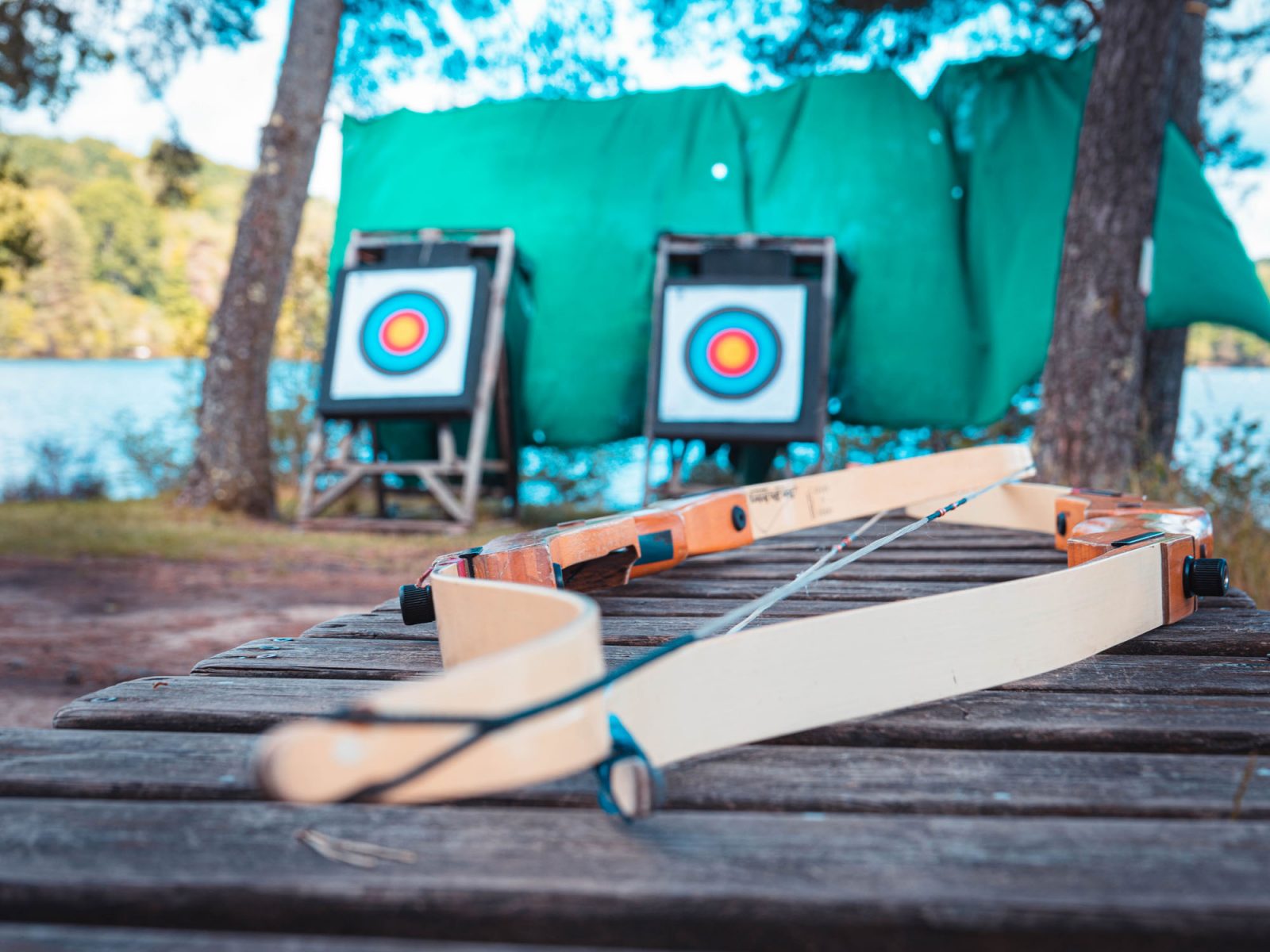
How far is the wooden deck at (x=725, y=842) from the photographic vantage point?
0.38 m

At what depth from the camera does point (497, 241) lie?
434 cm

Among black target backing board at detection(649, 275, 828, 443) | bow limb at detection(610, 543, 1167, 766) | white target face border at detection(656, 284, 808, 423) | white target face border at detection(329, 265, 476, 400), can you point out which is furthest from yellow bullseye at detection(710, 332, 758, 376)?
bow limb at detection(610, 543, 1167, 766)

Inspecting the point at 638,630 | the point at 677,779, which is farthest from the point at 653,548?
the point at 677,779

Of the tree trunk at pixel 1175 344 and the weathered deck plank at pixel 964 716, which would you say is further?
the tree trunk at pixel 1175 344

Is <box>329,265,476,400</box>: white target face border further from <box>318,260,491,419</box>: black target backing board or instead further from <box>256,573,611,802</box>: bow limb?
<box>256,573,611,802</box>: bow limb

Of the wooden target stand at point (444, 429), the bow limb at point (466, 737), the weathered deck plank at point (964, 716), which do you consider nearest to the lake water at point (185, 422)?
the wooden target stand at point (444, 429)

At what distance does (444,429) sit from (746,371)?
53.4 inches

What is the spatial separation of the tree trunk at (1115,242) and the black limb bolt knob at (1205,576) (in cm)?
228

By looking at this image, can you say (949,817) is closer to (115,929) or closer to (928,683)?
(928,683)

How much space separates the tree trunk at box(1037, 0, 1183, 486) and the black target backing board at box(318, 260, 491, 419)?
7.74 feet

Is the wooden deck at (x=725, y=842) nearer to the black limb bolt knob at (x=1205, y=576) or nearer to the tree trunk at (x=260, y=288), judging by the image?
the black limb bolt knob at (x=1205, y=576)

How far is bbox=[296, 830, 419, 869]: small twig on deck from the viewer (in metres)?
0.43

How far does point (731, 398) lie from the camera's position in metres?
3.97

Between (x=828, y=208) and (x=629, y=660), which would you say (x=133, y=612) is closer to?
(x=629, y=660)
